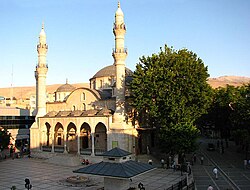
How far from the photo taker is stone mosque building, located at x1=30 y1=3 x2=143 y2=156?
111ft

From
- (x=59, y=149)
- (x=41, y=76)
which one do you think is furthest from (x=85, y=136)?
(x=41, y=76)

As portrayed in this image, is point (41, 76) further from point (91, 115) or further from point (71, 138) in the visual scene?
point (91, 115)

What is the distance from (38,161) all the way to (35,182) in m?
13.3

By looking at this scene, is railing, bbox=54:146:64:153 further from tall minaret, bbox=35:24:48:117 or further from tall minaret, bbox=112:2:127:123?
tall minaret, bbox=112:2:127:123

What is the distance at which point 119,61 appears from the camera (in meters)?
34.7

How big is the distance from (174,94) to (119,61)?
881cm

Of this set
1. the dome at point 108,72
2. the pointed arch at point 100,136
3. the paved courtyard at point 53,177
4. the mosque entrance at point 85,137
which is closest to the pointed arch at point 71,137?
the mosque entrance at point 85,137

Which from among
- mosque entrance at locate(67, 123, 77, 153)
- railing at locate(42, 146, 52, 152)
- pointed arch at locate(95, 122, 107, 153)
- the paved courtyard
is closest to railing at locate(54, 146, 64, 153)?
railing at locate(42, 146, 52, 152)

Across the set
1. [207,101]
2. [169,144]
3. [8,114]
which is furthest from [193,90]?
[8,114]

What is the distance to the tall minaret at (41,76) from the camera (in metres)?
42.8

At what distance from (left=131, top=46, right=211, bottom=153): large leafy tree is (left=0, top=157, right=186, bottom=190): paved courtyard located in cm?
413

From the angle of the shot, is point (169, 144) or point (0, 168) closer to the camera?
point (169, 144)

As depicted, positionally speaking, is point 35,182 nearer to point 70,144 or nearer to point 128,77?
point 70,144

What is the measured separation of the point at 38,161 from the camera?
3691 centimetres
